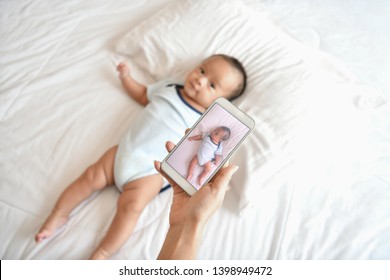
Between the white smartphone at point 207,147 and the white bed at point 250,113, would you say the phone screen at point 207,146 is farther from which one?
the white bed at point 250,113

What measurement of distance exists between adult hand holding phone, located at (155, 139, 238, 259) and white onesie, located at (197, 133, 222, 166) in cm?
4

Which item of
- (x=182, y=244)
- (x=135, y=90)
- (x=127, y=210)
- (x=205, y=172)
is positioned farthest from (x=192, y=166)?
(x=135, y=90)

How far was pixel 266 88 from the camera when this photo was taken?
3.40 ft

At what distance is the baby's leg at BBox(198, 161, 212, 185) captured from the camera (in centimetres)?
73

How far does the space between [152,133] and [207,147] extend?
0.32 meters

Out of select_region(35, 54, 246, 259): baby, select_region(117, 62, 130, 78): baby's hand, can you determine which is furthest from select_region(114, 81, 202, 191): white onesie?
select_region(117, 62, 130, 78): baby's hand

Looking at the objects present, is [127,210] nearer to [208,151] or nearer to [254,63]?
[208,151]

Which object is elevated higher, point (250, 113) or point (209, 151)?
point (209, 151)

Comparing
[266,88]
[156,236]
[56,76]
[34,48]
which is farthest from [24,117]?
[266,88]

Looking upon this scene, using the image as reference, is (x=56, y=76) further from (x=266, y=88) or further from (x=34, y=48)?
(x=266, y=88)

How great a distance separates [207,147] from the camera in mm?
743

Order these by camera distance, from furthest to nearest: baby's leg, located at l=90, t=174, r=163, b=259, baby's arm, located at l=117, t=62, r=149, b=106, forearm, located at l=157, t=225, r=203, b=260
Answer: baby's arm, located at l=117, t=62, r=149, b=106 → baby's leg, located at l=90, t=174, r=163, b=259 → forearm, located at l=157, t=225, r=203, b=260

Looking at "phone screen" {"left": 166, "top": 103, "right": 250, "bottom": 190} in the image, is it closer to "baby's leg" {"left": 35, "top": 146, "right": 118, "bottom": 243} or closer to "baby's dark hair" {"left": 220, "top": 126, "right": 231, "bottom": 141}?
"baby's dark hair" {"left": 220, "top": 126, "right": 231, "bottom": 141}

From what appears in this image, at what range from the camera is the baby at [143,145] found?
2.98 feet
